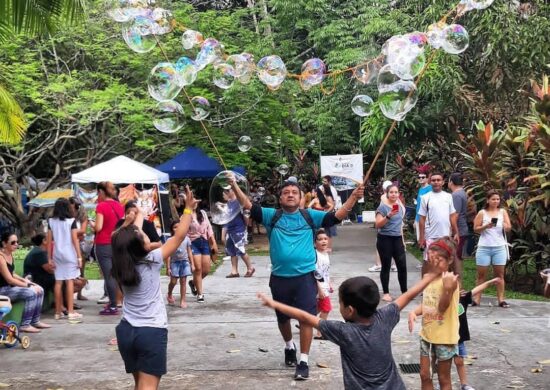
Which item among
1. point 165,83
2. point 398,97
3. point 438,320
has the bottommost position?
point 438,320

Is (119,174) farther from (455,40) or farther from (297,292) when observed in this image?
(297,292)

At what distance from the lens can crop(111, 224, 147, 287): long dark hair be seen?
4.29 metres

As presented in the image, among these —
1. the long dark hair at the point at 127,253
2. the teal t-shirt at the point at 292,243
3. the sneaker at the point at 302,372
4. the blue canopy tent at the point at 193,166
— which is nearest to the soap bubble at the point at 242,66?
the teal t-shirt at the point at 292,243

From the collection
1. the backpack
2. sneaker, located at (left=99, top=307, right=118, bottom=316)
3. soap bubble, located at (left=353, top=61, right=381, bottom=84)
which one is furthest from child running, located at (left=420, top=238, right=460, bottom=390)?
sneaker, located at (left=99, top=307, right=118, bottom=316)

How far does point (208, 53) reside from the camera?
869cm

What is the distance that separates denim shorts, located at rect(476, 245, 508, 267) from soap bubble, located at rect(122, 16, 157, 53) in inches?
194

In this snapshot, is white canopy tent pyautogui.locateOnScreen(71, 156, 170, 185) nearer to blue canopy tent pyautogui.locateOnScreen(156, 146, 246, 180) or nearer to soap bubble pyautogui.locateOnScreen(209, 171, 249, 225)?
blue canopy tent pyautogui.locateOnScreen(156, 146, 246, 180)

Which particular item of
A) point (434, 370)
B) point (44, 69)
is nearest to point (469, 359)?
point (434, 370)

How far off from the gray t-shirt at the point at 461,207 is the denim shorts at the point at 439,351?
17.1 ft

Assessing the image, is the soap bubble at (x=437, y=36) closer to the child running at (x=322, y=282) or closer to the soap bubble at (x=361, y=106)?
the soap bubble at (x=361, y=106)

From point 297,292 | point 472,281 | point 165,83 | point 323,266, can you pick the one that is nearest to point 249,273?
point 472,281

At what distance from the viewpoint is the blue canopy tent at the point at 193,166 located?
56.1ft

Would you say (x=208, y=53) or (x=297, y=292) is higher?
(x=208, y=53)

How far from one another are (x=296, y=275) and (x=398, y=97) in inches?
90.8
